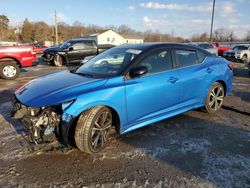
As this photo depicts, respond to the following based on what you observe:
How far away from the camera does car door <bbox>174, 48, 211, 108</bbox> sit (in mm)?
4613

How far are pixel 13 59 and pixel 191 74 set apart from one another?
833 centimetres

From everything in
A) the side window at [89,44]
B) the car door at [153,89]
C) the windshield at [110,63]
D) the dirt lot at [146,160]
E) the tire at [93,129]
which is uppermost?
the side window at [89,44]

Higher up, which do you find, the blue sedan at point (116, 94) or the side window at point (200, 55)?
the side window at point (200, 55)

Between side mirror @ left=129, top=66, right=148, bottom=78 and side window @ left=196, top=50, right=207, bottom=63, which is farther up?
side window @ left=196, top=50, right=207, bottom=63

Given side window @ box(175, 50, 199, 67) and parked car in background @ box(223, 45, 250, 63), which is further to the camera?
parked car in background @ box(223, 45, 250, 63)

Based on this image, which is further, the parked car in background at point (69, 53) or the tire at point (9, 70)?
the parked car in background at point (69, 53)

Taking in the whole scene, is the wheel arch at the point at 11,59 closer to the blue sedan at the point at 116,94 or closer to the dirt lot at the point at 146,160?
the dirt lot at the point at 146,160

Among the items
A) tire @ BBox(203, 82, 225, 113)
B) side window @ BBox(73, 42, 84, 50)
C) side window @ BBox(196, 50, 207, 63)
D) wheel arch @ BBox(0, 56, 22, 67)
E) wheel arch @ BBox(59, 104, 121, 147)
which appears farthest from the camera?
side window @ BBox(73, 42, 84, 50)

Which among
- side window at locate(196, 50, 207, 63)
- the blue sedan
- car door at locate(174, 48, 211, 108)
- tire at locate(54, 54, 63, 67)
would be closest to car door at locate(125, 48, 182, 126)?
the blue sedan

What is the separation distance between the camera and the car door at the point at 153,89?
3.87m

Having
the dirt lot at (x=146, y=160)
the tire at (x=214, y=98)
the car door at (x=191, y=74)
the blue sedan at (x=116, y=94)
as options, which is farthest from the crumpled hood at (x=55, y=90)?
the tire at (x=214, y=98)

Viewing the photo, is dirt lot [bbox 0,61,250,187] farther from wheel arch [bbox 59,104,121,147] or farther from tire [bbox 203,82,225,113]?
tire [bbox 203,82,225,113]

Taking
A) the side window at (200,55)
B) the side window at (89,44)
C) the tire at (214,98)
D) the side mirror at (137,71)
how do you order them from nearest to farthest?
1. the side mirror at (137,71)
2. the side window at (200,55)
3. the tire at (214,98)
4. the side window at (89,44)

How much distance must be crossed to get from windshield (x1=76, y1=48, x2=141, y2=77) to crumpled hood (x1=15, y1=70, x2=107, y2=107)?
Result: 31 centimetres
